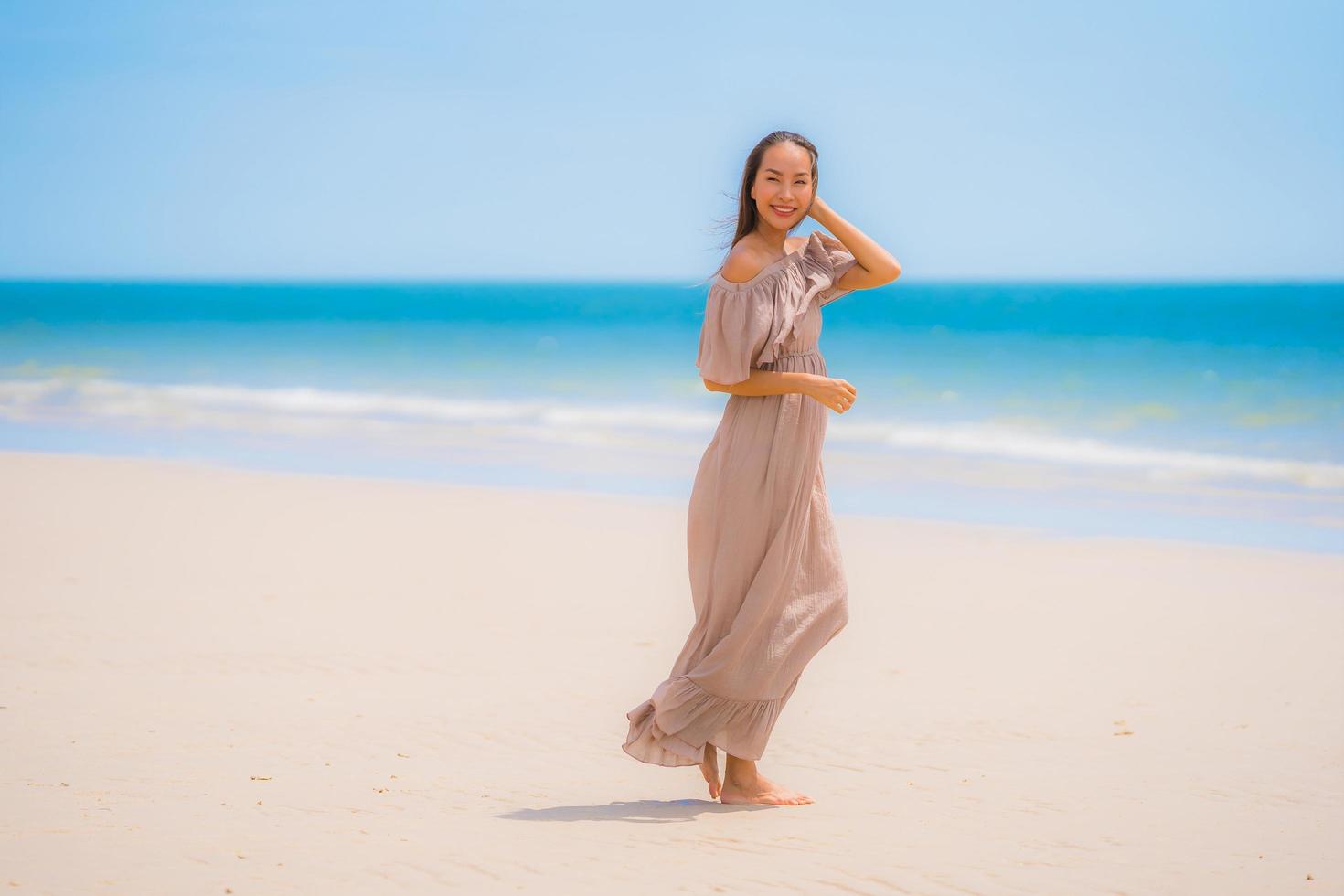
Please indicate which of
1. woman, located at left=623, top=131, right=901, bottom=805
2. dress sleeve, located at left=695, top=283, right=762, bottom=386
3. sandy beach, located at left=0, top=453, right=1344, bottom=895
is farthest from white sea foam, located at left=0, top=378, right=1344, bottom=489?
dress sleeve, located at left=695, top=283, right=762, bottom=386

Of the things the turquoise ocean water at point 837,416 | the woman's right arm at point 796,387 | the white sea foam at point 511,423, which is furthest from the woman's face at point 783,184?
the white sea foam at point 511,423

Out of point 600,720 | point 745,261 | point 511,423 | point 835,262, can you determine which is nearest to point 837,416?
point 511,423

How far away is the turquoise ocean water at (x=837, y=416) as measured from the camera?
12.5 metres

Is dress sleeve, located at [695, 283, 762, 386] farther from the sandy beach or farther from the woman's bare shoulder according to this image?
the sandy beach

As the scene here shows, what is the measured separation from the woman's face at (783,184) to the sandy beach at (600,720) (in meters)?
1.84

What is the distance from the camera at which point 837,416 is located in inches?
696

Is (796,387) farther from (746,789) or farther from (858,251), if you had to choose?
(746,789)

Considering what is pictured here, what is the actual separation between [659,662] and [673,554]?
2661 mm

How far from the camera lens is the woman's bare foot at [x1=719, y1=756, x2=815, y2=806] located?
3945 mm

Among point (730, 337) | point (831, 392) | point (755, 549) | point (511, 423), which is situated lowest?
point (755, 549)

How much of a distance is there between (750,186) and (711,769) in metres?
1.80

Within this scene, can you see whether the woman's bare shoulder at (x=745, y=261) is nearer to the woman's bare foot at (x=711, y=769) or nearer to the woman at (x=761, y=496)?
the woman at (x=761, y=496)

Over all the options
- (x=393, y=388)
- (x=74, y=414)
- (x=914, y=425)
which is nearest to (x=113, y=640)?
(x=914, y=425)

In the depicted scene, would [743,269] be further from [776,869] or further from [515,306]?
[515,306]
